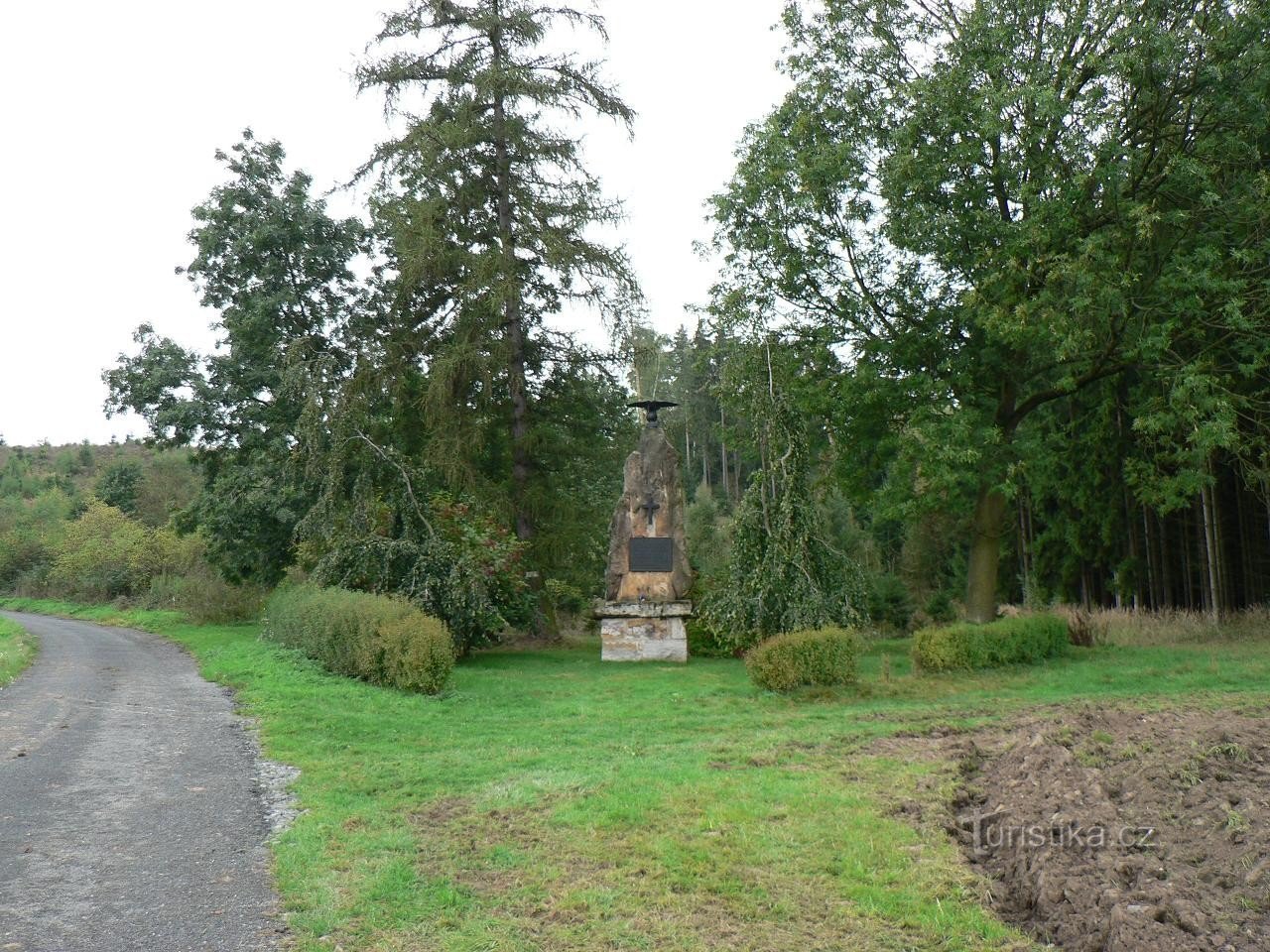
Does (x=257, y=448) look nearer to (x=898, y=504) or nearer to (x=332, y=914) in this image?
(x=898, y=504)

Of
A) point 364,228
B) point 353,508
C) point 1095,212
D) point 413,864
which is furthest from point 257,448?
point 413,864

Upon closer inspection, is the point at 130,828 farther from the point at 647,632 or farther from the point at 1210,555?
the point at 1210,555

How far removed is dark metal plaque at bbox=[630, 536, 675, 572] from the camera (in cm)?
1691

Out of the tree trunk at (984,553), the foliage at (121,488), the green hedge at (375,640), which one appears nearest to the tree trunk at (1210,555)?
the tree trunk at (984,553)

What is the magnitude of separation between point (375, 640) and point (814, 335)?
981 centimetres

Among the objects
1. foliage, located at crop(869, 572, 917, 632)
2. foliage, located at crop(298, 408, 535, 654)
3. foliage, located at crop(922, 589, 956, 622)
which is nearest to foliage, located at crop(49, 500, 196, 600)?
foliage, located at crop(298, 408, 535, 654)

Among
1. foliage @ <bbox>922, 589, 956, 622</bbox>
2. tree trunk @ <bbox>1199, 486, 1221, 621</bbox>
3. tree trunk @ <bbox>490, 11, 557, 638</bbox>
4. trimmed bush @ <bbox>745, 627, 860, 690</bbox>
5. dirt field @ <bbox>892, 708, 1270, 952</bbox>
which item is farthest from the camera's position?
foliage @ <bbox>922, 589, 956, 622</bbox>

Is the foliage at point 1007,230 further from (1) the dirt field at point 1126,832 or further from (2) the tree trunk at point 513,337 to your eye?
(1) the dirt field at point 1126,832

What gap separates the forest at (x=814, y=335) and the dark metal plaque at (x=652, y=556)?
100 centimetres

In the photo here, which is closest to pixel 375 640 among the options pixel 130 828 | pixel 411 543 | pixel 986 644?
pixel 411 543

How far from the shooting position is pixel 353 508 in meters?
17.2

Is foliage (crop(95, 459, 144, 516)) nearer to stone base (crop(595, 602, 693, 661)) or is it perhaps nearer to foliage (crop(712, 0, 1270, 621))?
stone base (crop(595, 602, 693, 661))

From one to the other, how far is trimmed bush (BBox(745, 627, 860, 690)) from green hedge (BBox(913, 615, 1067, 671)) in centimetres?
167

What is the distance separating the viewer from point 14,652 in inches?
698
